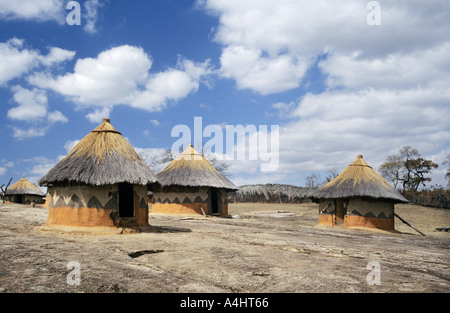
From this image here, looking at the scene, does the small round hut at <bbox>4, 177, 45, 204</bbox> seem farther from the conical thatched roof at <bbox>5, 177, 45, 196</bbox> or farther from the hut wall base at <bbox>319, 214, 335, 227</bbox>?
the hut wall base at <bbox>319, 214, 335, 227</bbox>

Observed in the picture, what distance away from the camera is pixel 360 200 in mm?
18297

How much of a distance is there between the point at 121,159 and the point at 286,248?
18.7 feet

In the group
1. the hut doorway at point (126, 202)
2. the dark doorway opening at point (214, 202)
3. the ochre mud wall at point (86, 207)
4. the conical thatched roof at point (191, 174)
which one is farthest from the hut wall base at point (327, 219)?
the ochre mud wall at point (86, 207)

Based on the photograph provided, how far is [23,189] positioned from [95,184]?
95.6 feet

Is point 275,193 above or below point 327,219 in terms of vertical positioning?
above

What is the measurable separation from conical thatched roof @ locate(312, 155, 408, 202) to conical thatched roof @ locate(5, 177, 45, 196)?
89.0 ft

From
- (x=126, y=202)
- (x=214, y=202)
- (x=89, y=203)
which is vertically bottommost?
(x=214, y=202)

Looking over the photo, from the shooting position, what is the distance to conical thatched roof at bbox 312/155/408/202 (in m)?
18.1

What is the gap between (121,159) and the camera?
A: 1141 centimetres

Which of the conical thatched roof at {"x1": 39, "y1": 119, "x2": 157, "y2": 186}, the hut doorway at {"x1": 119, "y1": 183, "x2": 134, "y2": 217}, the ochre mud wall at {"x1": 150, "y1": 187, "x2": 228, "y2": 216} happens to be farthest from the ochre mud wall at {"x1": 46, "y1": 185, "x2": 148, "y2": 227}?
the ochre mud wall at {"x1": 150, "y1": 187, "x2": 228, "y2": 216}

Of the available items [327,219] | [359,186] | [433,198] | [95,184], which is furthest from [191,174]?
[433,198]

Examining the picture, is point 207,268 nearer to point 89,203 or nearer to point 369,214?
point 89,203
